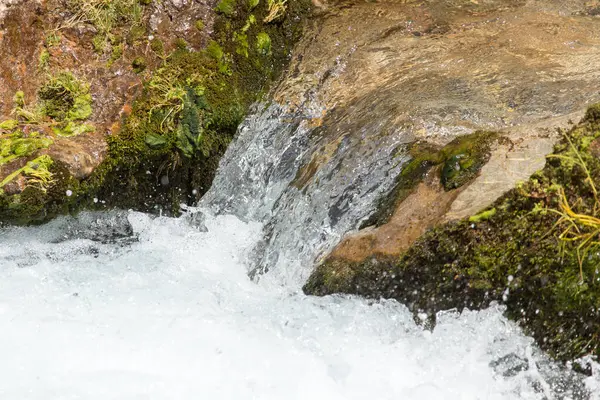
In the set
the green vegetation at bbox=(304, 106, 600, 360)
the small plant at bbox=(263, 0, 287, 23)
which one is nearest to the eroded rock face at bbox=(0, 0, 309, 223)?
the small plant at bbox=(263, 0, 287, 23)

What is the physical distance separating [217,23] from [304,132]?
962mm

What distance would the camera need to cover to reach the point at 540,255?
2.84 m

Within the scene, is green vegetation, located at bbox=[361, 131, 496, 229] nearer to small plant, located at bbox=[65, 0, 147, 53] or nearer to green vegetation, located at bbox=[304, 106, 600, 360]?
green vegetation, located at bbox=[304, 106, 600, 360]

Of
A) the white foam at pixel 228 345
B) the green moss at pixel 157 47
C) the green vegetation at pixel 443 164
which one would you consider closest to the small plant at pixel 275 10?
the green moss at pixel 157 47

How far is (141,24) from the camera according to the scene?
4.46 meters

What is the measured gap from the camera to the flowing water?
10.0 feet

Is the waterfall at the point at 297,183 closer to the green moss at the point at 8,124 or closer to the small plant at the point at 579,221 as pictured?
the small plant at the point at 579,221

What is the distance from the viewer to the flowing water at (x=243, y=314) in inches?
120

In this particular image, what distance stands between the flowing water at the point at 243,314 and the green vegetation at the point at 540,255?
0.11m

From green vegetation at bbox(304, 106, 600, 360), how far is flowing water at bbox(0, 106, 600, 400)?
0.11 metres

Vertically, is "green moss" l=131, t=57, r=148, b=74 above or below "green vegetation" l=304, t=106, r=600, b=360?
above

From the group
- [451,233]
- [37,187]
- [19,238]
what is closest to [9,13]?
[37,187]

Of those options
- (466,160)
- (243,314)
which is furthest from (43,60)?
(466,160)

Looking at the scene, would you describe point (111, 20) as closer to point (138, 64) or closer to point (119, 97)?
point (138, 64)
